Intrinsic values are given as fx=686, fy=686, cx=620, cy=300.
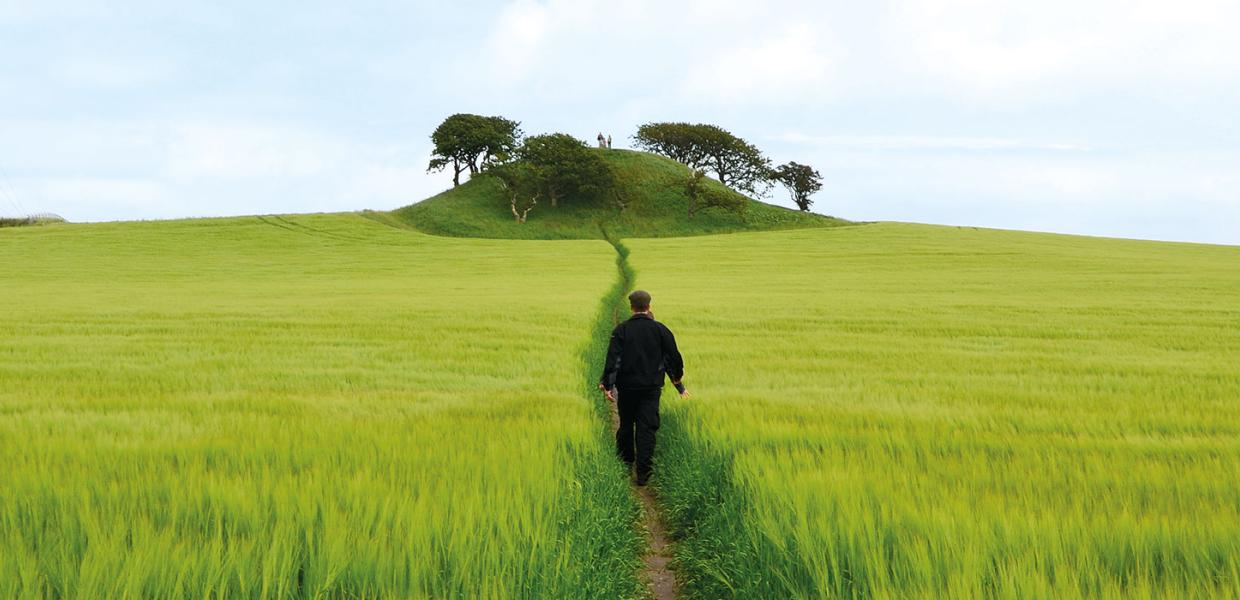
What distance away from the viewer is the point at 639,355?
7.79 meters

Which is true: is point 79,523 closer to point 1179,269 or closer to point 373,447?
point 373,447

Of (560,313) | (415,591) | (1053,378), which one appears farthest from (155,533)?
(560,313)

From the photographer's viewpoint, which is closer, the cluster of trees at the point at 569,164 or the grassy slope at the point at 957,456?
the grassy slope at the point at 957,456

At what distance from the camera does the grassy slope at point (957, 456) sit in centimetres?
346

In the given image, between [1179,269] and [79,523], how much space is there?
4607 centimetres

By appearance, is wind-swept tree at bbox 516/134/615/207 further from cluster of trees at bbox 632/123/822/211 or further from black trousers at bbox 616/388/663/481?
black trousers at bbox 616/388/663/481

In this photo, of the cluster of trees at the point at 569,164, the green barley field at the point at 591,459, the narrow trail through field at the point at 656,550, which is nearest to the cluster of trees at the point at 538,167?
the cluster of trees at the point at 569,164

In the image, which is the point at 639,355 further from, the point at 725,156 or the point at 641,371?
the point at 725,156

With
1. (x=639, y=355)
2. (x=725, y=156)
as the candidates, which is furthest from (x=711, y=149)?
(x=639, y=355)

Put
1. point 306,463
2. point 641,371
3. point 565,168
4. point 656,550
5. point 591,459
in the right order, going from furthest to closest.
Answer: point 565,168
point 641,371
point 591,459
point 656,550
point 306,463

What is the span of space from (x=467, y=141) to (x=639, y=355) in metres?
79.1

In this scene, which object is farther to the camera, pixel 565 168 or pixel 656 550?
pixel 565 168

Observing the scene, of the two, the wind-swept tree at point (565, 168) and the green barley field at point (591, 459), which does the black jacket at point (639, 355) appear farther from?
the wind-swept tree at point (565, 168)

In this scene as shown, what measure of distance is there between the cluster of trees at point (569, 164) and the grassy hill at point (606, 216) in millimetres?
1394
